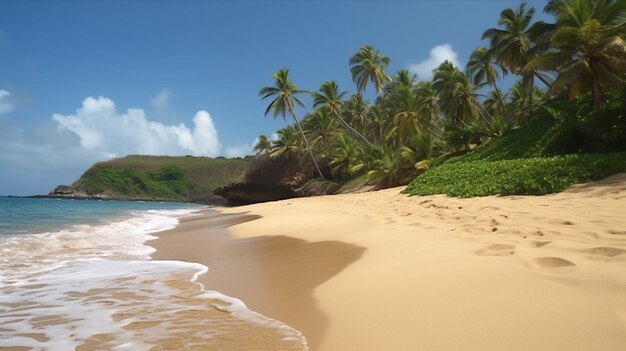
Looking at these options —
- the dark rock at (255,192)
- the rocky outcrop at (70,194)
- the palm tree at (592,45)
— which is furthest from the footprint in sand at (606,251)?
the rocky outcrop at (70,194)

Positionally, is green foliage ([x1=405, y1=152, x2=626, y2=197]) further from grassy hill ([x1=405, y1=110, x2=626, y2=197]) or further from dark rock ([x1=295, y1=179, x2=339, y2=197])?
dark rock ([x1=295, y1=179, x2=339, y2=197])

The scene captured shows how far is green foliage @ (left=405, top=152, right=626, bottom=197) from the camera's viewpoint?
8.71 m

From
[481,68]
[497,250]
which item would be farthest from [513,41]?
[497,250]

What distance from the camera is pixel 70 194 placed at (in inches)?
3573

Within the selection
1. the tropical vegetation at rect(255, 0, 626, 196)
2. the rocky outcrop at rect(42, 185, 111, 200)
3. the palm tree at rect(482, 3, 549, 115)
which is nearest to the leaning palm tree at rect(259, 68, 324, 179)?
the tropical vegetation at rect(255, 0, 626, 196)

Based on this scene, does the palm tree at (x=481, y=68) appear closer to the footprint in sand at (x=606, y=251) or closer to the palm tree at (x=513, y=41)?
the palm tree at (x=513, y=41)

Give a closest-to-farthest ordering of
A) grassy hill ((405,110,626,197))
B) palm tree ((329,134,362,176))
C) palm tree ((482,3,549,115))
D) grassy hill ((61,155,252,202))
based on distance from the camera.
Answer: grassy hill ((405,110,626,197))
palm tree ((482,3,549,115))
palm tree ((329,134,362,176))
grassy hill ((61,155,252,202))

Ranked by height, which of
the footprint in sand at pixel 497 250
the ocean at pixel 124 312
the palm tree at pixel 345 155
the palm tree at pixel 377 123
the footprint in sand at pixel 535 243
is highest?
the palm tree at pixel 377 123

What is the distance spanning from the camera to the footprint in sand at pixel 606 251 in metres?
3.14

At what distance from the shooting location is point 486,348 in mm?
1926

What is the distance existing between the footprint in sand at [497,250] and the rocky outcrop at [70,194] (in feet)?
326

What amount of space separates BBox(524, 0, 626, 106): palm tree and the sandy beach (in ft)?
36.2

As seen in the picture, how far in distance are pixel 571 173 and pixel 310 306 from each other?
29.0 feet

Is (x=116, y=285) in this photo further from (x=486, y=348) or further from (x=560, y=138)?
(x=560, y=138)
